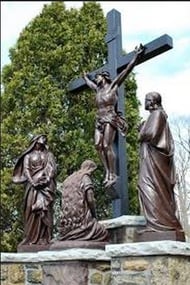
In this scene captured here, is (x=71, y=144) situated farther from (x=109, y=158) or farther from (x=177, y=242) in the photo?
(x=177, y=242)

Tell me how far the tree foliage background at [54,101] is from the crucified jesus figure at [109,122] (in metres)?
4.12

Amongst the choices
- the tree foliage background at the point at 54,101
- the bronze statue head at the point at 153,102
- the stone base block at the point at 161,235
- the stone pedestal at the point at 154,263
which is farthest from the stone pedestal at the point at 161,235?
the tree foliage background at the point at 54,101

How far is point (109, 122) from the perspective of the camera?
594cm

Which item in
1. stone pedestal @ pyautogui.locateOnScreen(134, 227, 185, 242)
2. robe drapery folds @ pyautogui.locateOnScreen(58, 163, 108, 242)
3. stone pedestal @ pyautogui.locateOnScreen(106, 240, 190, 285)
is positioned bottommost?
stone pedestal @ pyautogui.locateOnScreen(106, 240, 190, 285)

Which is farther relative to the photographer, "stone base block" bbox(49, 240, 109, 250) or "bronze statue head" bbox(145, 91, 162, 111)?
"stone base block" bbox(49, 240, 109, 250)

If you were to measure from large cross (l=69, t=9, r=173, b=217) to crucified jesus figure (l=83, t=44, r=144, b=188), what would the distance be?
73 mm

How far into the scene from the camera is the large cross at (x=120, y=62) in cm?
583

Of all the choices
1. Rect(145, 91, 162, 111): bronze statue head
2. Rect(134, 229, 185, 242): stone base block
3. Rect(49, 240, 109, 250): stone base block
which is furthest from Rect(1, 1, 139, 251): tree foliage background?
Rect(134, 229, 185, 242): stone base block

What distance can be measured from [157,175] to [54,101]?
5962 millimetres

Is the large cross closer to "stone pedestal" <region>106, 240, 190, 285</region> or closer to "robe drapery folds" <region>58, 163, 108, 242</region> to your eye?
"robe drapery folds" <region>58, 163, 108, 242</region>

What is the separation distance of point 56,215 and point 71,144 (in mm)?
1480

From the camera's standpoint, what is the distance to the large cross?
583 centimetres

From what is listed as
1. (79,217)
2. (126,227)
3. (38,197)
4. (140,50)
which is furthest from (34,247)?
(140,50)

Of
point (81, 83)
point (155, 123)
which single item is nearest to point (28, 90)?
point (81, 83)
